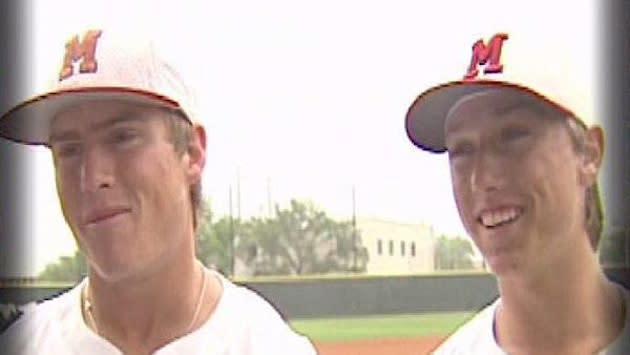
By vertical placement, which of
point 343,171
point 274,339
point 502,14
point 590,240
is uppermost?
point 502,14

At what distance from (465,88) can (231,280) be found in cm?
67

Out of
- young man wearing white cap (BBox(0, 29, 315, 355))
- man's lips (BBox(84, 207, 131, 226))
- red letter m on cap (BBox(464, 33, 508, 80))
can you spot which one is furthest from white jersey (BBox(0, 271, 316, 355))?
red letter m on cap (BBox(464, 33, 508, 80))

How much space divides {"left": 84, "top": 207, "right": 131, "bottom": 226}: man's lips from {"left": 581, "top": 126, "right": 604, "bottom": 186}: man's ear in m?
1.03

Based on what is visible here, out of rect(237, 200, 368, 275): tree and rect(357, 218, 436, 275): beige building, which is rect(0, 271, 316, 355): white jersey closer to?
rect(237, 200, 368, 275): tree

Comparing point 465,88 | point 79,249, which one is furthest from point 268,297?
point 465,88

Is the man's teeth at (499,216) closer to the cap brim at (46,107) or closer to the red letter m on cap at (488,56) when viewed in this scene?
the red letter m on cap at (488,56)

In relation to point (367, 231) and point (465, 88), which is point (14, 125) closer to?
point (367, 231)

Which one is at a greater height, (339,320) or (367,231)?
(367,231)

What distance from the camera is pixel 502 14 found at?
2.51 metres

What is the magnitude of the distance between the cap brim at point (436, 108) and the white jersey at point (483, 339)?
0.39 m

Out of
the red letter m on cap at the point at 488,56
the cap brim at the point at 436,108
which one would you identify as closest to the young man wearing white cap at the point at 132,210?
the cap brim at the point at 436,108

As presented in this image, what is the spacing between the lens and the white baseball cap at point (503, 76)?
8.11ft

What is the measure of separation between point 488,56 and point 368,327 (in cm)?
66

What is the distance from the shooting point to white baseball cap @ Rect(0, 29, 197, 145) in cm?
242
